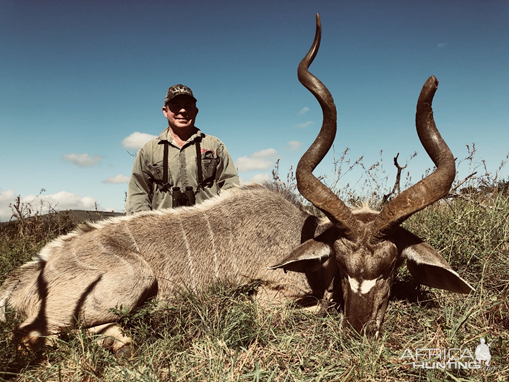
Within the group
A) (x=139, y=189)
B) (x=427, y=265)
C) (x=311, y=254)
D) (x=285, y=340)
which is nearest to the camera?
(x=285, y=340)

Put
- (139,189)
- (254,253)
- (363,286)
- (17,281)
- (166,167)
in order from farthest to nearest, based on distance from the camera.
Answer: (139,189) < (166,167) < (254,253) < (17,281) < (363,286)

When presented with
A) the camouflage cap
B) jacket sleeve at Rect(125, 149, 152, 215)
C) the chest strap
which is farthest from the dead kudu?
the camouflage cap

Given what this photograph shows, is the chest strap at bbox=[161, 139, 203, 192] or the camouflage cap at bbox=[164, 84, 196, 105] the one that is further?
the camouflage cap at bbox=[164, 84, 196, 105]

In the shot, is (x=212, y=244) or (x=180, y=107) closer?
(x=212, y=244)

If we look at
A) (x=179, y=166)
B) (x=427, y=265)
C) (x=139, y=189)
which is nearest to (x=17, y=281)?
(x=139, y=189)

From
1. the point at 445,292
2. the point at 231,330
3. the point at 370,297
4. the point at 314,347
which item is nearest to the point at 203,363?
the point at 231,330

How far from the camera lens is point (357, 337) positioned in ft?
7.54

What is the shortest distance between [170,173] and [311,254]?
2829mm

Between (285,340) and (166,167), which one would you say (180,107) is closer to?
(166,167)

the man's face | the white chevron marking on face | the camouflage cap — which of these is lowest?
the white chevron marking on face

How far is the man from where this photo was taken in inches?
195

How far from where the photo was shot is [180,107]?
5219mm

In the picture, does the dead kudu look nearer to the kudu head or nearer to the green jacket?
the kudu head

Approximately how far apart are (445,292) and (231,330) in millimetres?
1832
